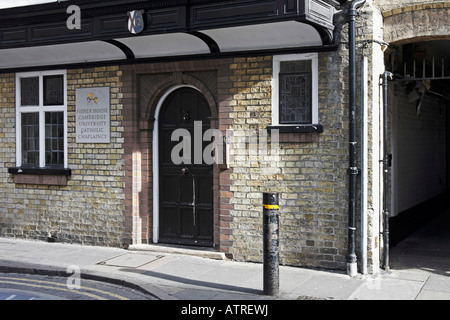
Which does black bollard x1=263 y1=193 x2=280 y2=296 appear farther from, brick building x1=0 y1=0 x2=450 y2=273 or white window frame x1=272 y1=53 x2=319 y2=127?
white window frame x1=272 y1=53 x2=319 y2=127

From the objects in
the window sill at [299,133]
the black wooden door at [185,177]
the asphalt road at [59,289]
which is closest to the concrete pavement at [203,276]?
the asphalt road at [59,289]

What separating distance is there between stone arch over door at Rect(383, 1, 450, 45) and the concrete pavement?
11.1 feet

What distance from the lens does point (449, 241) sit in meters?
10.6

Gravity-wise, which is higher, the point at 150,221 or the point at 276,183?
the point at 276,183

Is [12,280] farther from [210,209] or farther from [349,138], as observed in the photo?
[349,138]

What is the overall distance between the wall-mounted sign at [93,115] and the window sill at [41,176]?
0.73 m

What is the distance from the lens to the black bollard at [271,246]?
698 cm

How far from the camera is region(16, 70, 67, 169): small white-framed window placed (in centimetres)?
1054

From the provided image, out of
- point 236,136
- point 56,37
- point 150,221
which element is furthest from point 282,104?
point 56,37

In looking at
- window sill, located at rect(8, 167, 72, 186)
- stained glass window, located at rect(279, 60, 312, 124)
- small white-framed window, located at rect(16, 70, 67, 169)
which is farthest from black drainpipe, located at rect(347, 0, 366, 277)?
small white-framed window, located at rect(16, 70, 67, 169)

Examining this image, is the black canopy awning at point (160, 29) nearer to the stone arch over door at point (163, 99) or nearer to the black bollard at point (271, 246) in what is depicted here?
the stone arch over door at point (163, 99)
